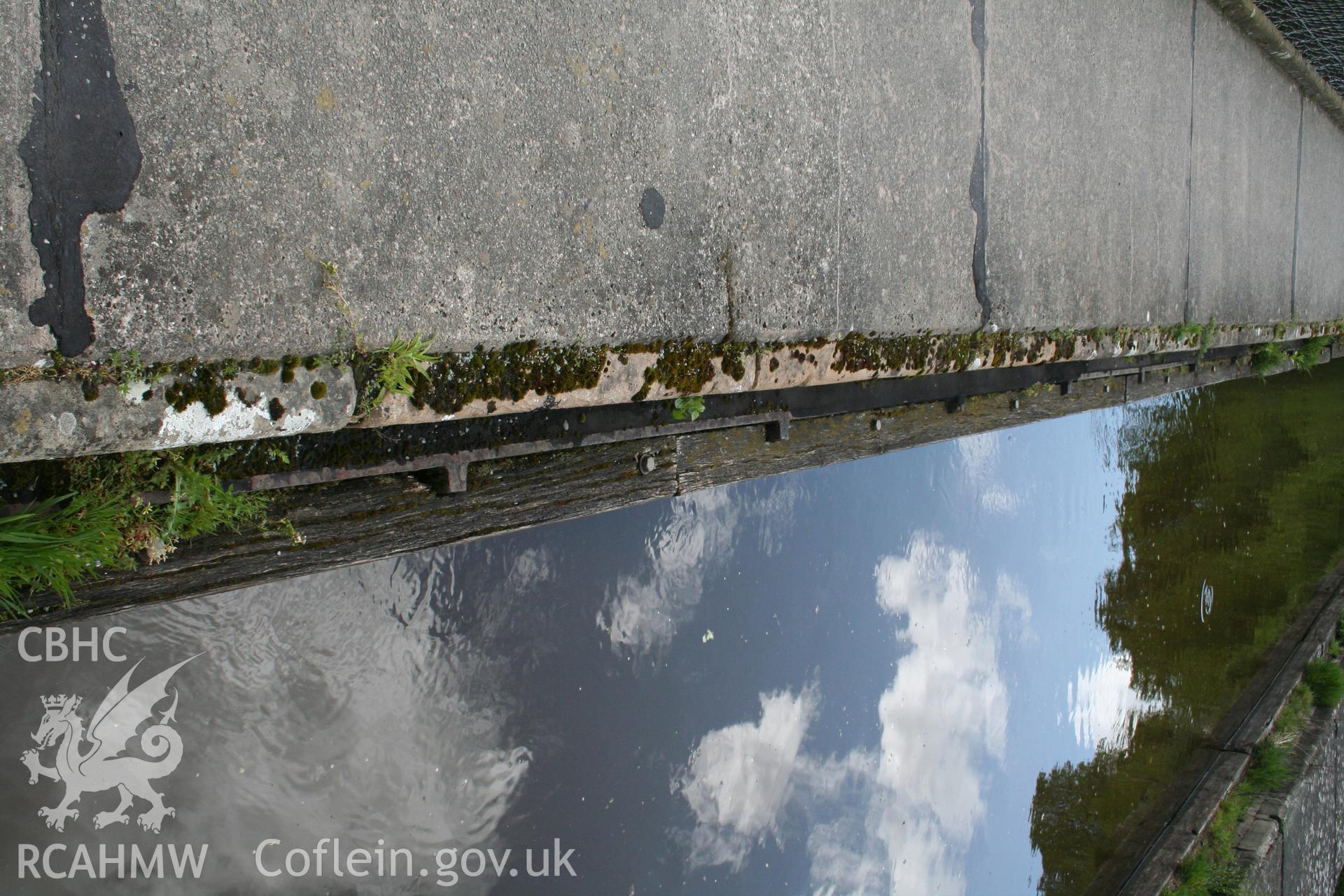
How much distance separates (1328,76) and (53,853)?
34.3 feet

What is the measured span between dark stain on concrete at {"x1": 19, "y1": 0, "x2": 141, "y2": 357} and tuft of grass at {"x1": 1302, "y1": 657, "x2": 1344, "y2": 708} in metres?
10.1

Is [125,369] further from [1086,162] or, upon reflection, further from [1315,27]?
[1315,27]

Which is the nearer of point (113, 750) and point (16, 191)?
point (16, 191)

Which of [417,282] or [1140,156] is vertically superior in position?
[1140,156]

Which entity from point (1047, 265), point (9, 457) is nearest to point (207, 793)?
point (9, 457)

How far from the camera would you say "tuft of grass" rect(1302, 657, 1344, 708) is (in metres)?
7.75

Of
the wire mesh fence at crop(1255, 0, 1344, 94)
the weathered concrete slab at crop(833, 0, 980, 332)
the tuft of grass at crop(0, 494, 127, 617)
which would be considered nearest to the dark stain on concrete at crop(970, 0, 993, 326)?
the weathered concrete slab at crop(833, 0, 980, 332)

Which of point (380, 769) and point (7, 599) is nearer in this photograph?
point (7, 599)

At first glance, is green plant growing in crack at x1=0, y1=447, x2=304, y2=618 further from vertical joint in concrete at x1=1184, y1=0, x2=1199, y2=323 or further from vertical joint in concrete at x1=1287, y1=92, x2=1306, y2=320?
vertical joint in concrete at x1=1287, y1=92, x2=1306, y2=320

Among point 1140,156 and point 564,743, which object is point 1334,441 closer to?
point 1140,156

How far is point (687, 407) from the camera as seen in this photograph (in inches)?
92.8

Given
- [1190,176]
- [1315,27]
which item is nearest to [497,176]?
[1190,176]

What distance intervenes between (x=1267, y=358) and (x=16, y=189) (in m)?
7.85

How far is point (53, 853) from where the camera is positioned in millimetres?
3127
